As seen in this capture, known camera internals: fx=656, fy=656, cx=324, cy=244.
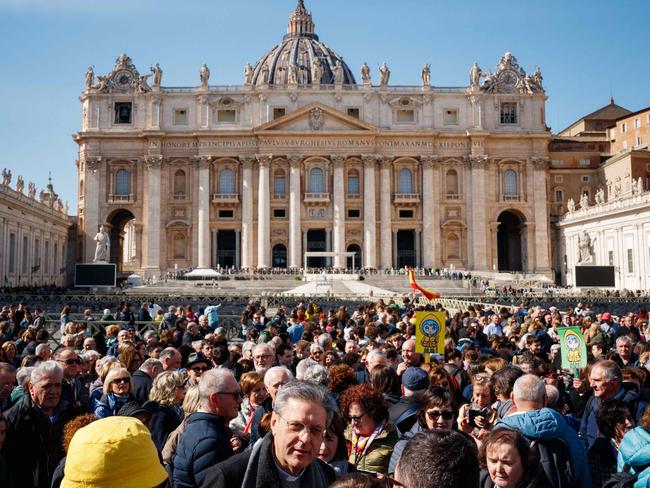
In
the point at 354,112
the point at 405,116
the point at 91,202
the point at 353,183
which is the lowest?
the point at 91,202

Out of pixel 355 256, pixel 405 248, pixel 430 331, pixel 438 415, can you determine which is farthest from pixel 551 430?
pixel 405 248

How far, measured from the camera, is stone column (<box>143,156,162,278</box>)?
62844mm

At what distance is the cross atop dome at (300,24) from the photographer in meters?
103

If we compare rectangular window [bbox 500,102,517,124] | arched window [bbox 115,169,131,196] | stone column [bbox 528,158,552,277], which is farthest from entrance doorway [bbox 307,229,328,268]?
rectangular window [bbox 500,102,517,124]

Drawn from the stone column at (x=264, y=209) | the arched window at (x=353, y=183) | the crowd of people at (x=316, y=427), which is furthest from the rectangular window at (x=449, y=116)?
the crowd of people at (x=316, y=427)

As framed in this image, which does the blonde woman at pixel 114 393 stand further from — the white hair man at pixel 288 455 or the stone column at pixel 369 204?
the stone column at pixel 369 204

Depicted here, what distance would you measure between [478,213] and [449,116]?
1016 centimetres

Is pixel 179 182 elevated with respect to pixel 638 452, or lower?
elevated

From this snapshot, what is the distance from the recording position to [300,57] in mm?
94000

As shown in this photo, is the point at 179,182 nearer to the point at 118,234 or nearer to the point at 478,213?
the point at 118,234

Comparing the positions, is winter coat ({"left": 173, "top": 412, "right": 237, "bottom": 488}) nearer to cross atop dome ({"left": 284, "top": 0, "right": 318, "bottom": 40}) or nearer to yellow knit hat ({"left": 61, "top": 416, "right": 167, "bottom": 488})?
yellow knit hat ({"left": 61, "top": 416, "right": 167, "bottom": 488})

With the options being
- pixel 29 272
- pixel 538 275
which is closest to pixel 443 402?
pixel 29 272

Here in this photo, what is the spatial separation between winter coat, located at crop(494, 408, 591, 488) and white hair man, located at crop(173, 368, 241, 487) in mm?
1908

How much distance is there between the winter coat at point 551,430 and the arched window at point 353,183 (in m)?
60.3
